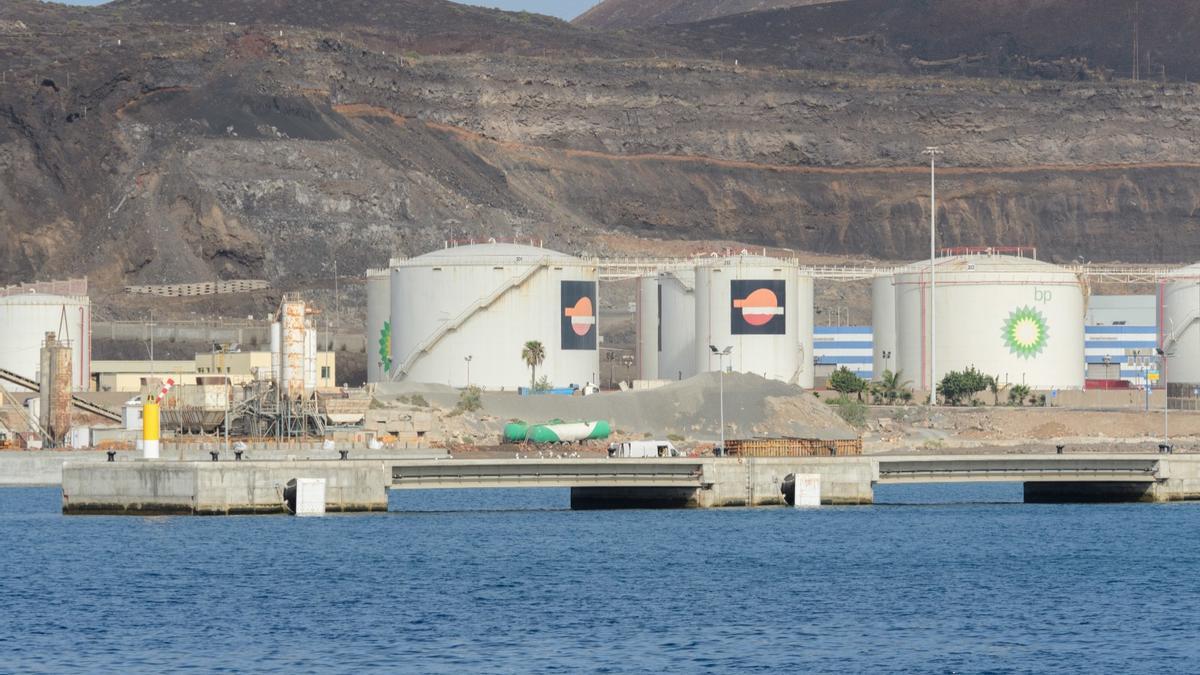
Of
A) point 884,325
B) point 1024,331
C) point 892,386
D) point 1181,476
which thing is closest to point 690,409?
point 892,386

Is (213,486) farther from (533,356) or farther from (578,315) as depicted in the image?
(578,315)

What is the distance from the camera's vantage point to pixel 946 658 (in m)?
55.9

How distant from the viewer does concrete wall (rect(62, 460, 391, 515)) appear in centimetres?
8600

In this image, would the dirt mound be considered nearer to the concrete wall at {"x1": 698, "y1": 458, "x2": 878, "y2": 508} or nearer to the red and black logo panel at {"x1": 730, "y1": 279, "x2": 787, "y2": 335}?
→ the red and black logo panel at {"x1": 730, "y1": 279, "x2": 787, "y2": 335}

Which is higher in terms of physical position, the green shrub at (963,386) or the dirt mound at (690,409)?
the green shrub at (963,386)

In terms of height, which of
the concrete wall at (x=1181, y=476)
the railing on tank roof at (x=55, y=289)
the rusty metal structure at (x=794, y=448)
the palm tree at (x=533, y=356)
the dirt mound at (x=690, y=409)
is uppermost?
the railing on tank roof at (x=55, y=289)

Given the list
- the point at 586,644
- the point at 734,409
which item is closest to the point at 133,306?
the point at 734,409

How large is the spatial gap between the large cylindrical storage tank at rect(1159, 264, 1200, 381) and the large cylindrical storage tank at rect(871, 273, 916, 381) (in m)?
19.0

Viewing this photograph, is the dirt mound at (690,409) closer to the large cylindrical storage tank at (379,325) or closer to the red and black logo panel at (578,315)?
the red and black logo panel at (578,315)

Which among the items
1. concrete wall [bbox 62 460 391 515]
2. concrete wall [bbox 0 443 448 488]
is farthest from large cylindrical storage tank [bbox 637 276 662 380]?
concrete wall [bbox 62 460 391 515]

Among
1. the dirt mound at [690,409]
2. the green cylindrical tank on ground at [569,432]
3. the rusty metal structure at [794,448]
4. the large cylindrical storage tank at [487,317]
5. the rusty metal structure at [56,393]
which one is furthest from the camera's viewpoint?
the large cylindrical storage tank at [487,317]

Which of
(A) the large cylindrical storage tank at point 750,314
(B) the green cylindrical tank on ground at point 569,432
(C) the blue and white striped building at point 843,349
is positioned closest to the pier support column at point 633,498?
(B) the green cylindrical tank on ground at point 569,432

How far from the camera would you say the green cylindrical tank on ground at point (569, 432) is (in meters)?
131

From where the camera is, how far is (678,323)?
160m
